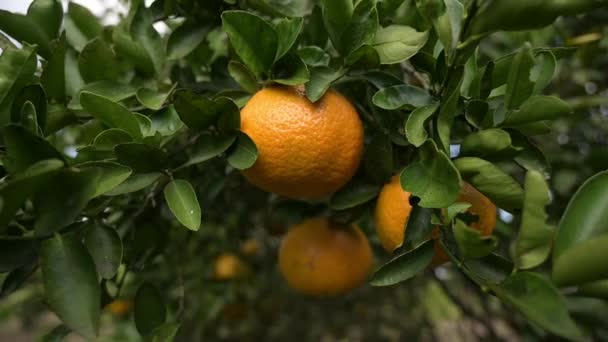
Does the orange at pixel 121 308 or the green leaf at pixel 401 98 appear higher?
the green leaf at pixel 401 98

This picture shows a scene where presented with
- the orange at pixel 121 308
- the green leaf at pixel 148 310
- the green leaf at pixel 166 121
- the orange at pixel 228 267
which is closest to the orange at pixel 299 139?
the green leaf at pixel 166 121

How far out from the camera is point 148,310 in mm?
956

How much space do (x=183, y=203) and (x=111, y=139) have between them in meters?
0.13

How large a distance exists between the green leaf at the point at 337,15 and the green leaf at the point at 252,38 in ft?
0.27

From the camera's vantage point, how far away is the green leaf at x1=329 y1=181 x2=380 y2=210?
2.88 feet

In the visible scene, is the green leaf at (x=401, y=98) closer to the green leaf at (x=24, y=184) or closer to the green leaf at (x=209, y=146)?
the green leaf at (x=209, y=146)

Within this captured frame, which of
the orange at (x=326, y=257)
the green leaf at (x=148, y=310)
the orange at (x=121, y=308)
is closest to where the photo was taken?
the green leaf at (x=148, y=310)

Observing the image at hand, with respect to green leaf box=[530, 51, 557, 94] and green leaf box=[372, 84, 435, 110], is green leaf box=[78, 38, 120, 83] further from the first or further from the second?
green leaf box=[530, 51, 557, 94]

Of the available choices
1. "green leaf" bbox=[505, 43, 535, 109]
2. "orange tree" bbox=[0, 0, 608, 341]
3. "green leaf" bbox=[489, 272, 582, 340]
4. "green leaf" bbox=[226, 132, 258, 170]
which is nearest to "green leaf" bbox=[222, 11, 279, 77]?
"orange tree" bbox=[0, 0, 608, 341]

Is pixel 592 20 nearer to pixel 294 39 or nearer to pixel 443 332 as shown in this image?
pixel 294 39

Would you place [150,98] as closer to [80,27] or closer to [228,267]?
[80,27]

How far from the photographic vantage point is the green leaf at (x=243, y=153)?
735 millimetres

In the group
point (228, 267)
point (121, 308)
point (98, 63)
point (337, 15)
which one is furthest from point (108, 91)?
point (121, 308)

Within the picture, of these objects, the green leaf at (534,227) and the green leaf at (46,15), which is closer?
the green leaf at (534,227)
